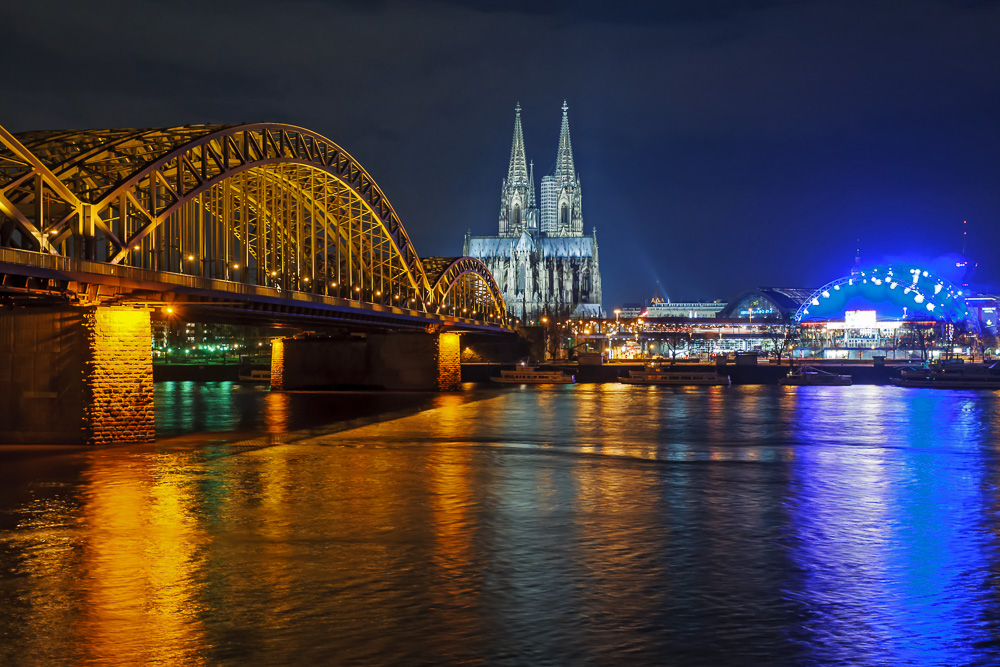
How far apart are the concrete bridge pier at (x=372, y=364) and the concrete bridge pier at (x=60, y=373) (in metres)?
51.4

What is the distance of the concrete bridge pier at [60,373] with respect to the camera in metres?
37.0

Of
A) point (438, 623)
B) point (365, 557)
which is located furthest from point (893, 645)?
point (365, 557)

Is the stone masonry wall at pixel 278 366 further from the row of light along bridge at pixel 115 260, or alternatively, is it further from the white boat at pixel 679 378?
the white boat at pixel 679 378

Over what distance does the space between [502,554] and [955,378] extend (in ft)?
296

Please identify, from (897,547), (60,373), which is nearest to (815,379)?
(60,373)

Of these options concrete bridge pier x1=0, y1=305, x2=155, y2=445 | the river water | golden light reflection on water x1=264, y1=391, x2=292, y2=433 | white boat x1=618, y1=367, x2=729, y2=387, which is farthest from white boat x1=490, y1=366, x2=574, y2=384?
concrete bridge pier x1=0, y1=305, x2=155, y2=445

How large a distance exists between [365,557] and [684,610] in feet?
20.3

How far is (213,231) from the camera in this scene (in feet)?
178

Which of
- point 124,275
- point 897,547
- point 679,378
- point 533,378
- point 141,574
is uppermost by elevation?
point 124,275

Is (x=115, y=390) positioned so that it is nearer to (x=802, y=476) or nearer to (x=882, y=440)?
(x=802, y=476)

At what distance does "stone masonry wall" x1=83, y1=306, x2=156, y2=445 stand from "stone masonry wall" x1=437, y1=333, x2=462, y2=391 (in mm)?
49995

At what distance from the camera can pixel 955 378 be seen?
99.7 metres

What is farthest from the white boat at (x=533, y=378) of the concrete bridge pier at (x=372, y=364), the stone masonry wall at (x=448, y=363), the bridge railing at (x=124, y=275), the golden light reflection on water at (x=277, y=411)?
the bridge railing at (x=124, y=275)

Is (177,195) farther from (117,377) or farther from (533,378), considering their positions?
(533,378)
